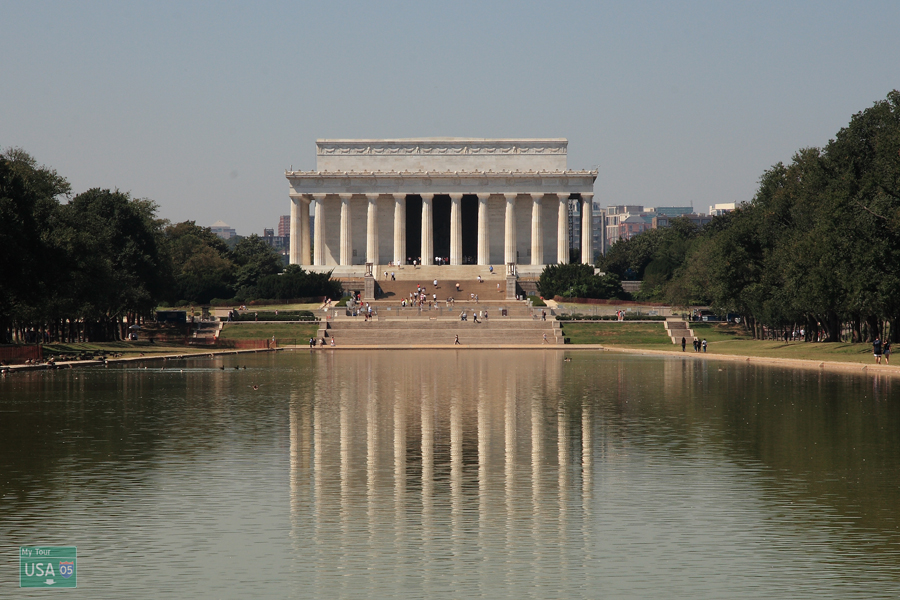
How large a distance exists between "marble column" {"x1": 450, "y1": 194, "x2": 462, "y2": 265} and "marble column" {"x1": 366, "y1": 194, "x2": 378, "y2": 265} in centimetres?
902

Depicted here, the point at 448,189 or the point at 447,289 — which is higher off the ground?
the point at 448,189

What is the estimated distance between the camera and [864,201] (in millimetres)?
58938

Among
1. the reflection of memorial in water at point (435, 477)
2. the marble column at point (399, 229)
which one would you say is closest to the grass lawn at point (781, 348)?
the reflection of memorial in water at point (435, 477)

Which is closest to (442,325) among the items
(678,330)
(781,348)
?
(678,330)

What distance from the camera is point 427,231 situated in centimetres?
13112

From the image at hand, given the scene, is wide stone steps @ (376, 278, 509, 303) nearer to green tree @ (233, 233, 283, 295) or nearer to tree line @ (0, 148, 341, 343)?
tree line @ (0, 148, 341, 343)

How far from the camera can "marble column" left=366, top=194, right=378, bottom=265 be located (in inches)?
5157

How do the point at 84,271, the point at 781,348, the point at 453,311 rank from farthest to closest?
1. the point at 453,311
2. the point at 781,348
3. the point at 84,271

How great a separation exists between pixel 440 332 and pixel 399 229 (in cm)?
4846

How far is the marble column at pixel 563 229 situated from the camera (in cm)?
13012

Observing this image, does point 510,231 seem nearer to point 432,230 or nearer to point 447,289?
point 432,230

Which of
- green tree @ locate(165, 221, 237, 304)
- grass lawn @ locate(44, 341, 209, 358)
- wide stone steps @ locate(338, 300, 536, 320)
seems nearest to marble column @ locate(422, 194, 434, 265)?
Answer: green tree @ locate(165, 221, 237, 304)

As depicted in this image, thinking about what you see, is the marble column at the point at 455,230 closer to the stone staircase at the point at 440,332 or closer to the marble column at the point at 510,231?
the marble column at the point at 510,231

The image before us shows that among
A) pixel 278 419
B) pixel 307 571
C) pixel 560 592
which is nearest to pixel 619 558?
pixel 560 592
